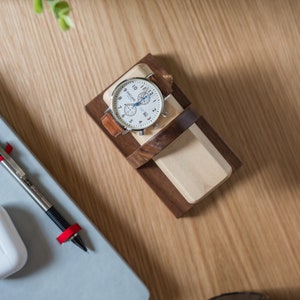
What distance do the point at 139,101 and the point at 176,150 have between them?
0.23 ft

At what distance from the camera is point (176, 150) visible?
0.55 metres

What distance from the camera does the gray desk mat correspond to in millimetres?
580

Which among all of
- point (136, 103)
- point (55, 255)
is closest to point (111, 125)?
point (136, 103)

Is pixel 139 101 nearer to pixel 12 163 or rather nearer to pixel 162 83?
pixel 162 83

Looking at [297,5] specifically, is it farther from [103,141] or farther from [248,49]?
[103,141]

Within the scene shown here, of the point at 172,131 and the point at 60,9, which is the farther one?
the point at 172,131

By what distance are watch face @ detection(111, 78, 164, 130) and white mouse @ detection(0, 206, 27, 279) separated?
0.18 m

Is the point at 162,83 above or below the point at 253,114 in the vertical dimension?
above

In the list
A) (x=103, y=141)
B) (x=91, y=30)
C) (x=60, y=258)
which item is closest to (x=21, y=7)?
(x=91, y=30)

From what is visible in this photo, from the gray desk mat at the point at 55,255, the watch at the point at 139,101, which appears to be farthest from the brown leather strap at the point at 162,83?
the gray desk mat at the point at 55,255

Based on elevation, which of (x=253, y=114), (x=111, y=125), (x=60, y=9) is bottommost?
(x=253, y=114)

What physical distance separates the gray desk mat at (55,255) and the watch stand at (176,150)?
101 millimetres

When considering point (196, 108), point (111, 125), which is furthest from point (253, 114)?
point (111, 125)

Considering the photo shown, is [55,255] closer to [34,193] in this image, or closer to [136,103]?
[34,193]
